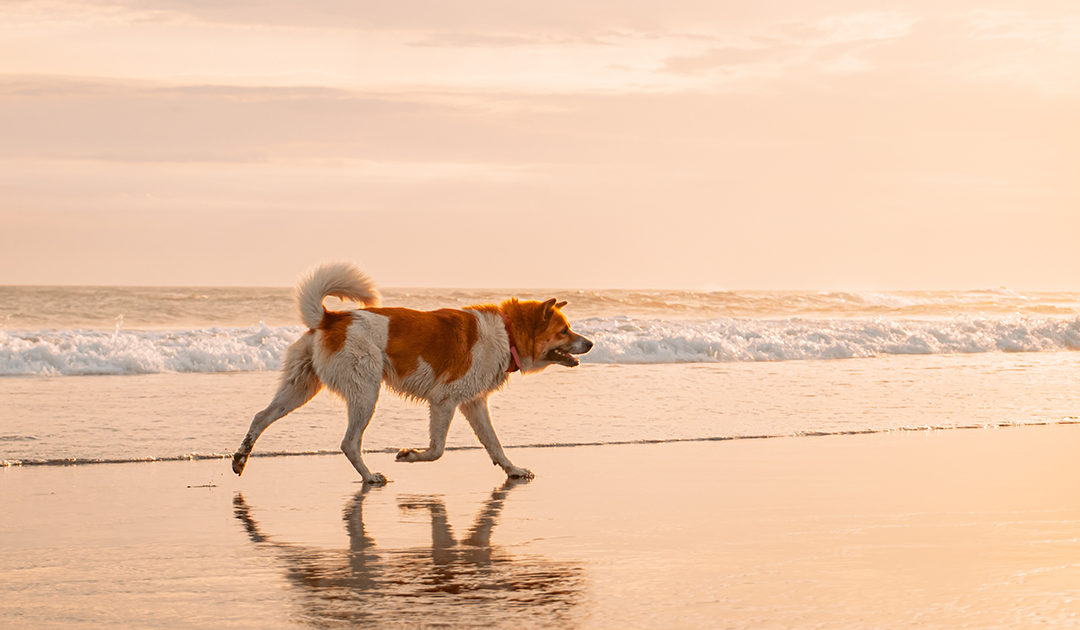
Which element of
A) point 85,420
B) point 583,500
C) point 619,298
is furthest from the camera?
point 619,298

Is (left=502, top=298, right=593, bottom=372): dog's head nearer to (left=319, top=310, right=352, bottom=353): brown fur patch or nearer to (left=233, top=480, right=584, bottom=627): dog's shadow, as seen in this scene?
(left=319, top=310, right=352, bottom=353): brown fur patch

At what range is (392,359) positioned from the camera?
852 cm

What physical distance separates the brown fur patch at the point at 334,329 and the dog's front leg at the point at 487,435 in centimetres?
111

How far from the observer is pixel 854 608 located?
15.1 ft

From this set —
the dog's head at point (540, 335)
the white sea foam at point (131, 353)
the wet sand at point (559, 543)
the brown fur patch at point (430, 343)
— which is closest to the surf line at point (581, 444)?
the wet sand at point (559, 543)

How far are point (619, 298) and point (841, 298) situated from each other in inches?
441

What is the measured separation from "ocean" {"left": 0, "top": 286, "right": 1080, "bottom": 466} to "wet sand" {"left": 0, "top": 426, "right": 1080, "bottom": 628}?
141cm

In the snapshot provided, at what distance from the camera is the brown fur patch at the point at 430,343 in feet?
28.0

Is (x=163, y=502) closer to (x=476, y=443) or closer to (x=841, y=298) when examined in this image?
(x=476, y=443)

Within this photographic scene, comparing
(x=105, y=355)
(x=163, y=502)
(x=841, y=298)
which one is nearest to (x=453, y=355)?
(x=163, y=502)

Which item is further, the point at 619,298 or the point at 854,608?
the point at 619,298

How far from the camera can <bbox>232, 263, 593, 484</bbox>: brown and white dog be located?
27.5ft

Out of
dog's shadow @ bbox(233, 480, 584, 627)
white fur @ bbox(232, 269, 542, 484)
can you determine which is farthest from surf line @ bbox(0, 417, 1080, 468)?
dog's shadow @ bbox(233, 480, 584, 627)

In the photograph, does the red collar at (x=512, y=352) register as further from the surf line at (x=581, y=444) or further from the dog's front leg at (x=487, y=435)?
the surf line at (x=581, y=444)
